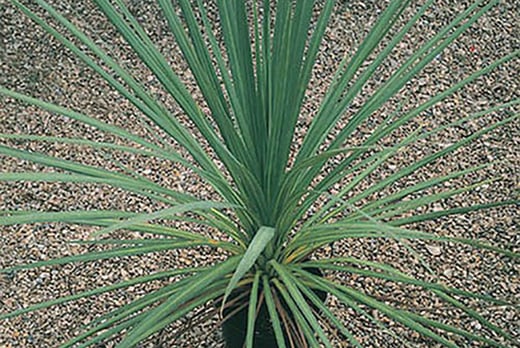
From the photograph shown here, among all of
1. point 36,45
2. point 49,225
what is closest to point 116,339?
point 49,225

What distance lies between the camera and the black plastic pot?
168 centimetres

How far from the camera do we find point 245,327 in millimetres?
1716

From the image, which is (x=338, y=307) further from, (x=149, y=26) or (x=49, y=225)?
(x=149, y=26)

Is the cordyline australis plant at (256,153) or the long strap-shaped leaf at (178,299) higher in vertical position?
the cordyline australis plant at (256,153)

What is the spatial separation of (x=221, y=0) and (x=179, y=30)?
98 mm

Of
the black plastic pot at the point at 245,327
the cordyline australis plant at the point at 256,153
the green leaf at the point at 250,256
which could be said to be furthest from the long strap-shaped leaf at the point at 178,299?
the black plastic pot at the point at 245,327

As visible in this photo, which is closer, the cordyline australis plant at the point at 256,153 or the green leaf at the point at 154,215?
the green leaf at the point at 154,215

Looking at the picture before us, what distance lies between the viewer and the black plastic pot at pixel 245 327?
1.68m

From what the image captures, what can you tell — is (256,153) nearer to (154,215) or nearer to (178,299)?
(178,299)

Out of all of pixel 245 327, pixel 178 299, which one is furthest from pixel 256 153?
pixel 245 327

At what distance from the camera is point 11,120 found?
259 centimetres

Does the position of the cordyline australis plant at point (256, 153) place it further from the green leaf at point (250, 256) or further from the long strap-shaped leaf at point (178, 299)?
the green leaf at point (250, 256)

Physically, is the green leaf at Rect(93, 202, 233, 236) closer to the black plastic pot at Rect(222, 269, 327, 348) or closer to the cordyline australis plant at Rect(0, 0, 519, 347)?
the cordyline australis plant at Rect(0, 0, 519, 347)

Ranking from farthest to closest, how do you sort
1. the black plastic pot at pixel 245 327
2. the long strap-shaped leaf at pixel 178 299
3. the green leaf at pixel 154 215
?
the black plastic pot at pixel 245 327 → the long strap-shaped leaf at pixel 178 299 → the green leaf at pixel 154 215
